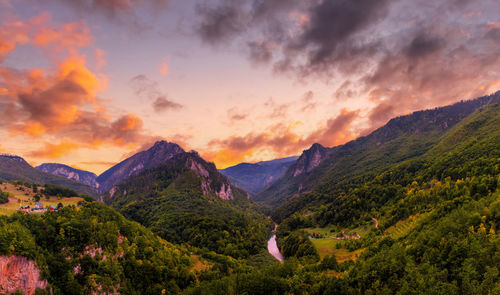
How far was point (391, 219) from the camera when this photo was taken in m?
149

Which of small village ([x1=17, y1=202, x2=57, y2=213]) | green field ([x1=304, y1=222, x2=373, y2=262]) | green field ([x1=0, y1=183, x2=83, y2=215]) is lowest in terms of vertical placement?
green field ([x1=304, y1=222, x2=373, y2=262])

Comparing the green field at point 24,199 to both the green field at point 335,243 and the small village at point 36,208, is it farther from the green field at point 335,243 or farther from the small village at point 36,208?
the green field at point 335,243

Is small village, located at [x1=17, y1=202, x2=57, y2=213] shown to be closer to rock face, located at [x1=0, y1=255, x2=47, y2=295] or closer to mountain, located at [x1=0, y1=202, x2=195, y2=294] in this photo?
mountain, located at [x1=0, y1=202, x2=195, y2=294]

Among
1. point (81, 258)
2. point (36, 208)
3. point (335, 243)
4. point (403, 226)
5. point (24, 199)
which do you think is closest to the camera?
point (81, 258)

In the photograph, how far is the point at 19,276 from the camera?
60219mm

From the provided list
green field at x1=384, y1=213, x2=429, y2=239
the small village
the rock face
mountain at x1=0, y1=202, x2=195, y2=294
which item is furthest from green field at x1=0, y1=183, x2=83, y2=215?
green field at x1=384, y1=213, x2=429, y2=239

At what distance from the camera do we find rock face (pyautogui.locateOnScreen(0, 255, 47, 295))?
5725 centimetres

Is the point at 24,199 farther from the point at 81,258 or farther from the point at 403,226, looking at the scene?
the point at 403,226

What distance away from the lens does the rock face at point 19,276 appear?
57.2 m

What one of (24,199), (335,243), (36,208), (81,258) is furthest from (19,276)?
(335,243)

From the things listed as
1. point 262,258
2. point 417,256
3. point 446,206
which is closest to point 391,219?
point 446,206

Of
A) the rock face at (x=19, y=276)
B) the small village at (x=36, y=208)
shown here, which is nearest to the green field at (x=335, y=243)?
the rock face at (x=19, y=276)

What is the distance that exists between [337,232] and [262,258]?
75487 mm

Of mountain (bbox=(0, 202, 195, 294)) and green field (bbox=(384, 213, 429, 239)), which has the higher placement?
mountain (bbox=(0, 202, 195, 294))
